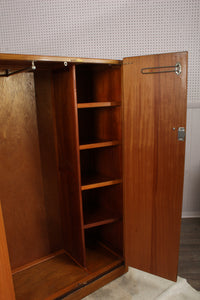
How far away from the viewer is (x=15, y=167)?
2.10m

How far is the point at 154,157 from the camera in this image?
192 cm

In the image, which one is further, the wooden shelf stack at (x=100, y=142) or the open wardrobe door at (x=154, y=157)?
the wooden shelf stack at (x=100, y=142)

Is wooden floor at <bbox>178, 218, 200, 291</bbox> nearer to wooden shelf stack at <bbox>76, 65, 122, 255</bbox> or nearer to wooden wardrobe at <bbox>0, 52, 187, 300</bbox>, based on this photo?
wooden wardrobe at <bbox>0, 52, 187, 300</bbox>

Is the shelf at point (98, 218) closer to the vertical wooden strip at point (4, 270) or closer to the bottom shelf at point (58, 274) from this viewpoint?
the bottom shelf at point (58, 274)

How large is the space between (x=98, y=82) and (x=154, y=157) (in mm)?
857

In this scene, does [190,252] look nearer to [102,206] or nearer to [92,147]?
[102,206]

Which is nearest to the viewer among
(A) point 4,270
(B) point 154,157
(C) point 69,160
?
(A) point 4,270

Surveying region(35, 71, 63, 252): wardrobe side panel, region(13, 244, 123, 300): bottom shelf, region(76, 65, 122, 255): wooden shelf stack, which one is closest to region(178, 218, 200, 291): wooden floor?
region(13, 244, 123, 300): bottom shelf

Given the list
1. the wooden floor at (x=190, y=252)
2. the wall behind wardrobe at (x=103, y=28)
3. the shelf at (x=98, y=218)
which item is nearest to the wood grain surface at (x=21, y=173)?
the shelf at (x=98, y=218)

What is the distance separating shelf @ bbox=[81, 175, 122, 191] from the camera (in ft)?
6.70

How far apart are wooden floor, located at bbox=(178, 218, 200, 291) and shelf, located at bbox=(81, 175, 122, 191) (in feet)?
3.50

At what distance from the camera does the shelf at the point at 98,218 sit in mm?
2165

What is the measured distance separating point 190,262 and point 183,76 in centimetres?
178

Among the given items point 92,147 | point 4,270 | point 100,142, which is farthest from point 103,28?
point 4,270
